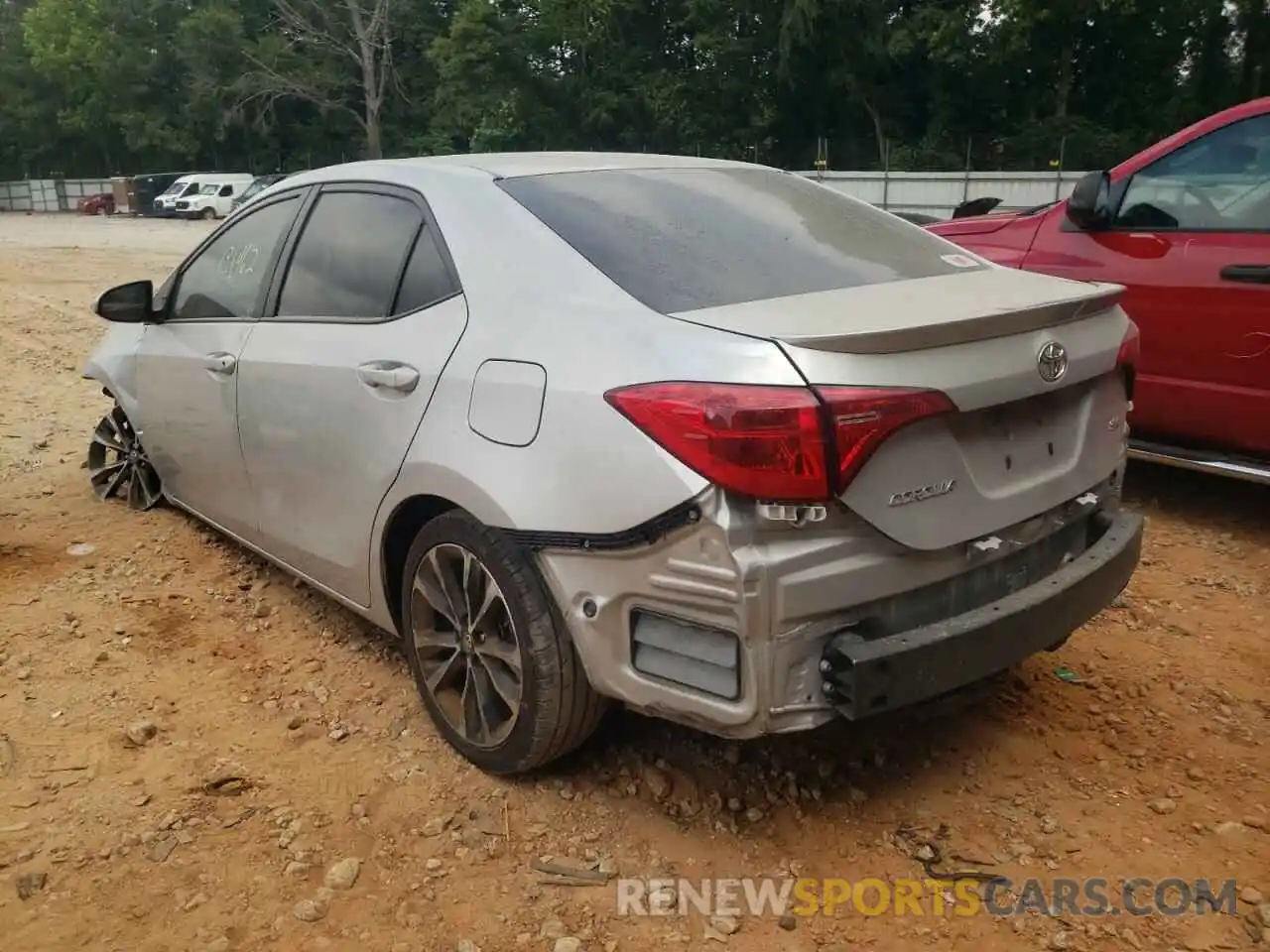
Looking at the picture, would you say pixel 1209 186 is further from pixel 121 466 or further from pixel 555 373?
pixel 121 466

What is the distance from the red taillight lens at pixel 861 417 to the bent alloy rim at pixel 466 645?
94 cm

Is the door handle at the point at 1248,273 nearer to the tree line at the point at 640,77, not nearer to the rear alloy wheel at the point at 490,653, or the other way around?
the rear alloy wheel at the point at 490,653

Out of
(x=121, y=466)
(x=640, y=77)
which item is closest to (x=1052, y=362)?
(x=121, y=466)

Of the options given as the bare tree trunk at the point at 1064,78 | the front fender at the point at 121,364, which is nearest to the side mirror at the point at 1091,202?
the front fender at the point at 121,364

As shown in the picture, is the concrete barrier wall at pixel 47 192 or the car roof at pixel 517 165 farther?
the concrete barrier wall at pixel 47 192

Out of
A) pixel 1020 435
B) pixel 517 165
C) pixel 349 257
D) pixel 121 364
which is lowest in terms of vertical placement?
pixel 121 364

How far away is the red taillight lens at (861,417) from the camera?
7.21 feet

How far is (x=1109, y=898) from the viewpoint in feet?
8.05

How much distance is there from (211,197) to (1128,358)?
4006 centimetres

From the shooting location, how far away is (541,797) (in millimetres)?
2871

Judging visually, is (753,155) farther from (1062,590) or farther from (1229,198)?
(1062,590)

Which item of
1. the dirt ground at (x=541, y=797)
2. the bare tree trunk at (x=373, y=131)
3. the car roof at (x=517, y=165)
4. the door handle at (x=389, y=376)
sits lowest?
the dirt ground at (x=541, y=797)

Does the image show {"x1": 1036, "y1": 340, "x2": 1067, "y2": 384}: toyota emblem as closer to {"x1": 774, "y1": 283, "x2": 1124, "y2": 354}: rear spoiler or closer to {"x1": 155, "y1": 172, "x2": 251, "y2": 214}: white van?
{"x1": 774, "y1": 283, "x2": 1124, "y2": 354}: rear spoiler

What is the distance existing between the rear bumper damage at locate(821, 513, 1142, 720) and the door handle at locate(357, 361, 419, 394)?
1321mm
